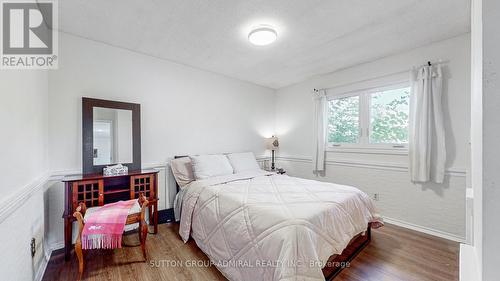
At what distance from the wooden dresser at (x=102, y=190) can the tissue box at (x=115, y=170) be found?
6 centimetres

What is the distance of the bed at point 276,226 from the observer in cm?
137

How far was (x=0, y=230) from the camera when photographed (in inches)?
41.6

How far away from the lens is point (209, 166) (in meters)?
2.90

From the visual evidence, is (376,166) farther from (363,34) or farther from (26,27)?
(26,27)

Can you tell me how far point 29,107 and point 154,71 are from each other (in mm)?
1559

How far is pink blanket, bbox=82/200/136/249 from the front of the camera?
169 cm

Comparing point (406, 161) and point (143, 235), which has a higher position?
point (406, 161)

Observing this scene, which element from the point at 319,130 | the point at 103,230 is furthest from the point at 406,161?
the point at 103,230

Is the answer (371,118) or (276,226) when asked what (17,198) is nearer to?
(276,226)

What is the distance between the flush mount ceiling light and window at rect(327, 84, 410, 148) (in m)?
1.88

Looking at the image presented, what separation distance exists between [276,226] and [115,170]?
6.64 feet

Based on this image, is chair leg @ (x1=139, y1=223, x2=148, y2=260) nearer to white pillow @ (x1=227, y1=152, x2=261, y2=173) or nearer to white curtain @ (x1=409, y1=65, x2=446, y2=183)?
white pillow @ (x1=227, y1=152, x2=261, y2=173)

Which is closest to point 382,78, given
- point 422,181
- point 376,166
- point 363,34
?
point 363,34
